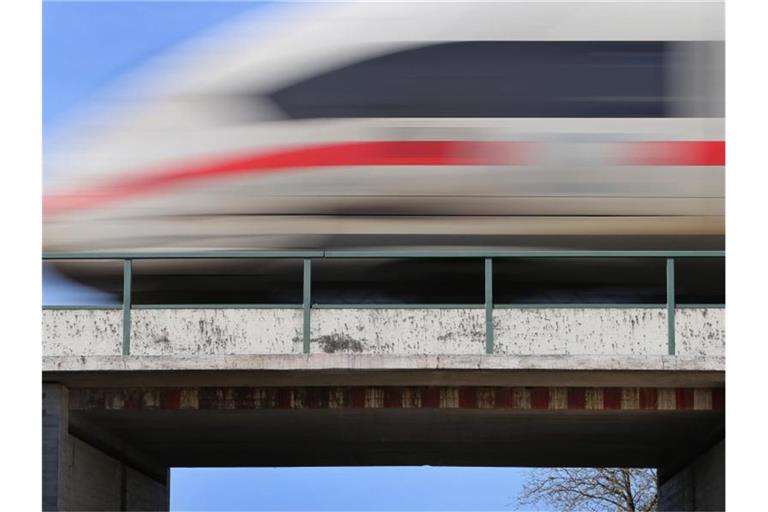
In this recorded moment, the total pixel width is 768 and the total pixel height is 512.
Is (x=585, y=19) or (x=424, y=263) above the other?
(x=585, y=19)

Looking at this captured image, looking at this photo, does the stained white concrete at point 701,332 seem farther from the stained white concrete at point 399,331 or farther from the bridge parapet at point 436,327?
the stained white concrete at point 399,331

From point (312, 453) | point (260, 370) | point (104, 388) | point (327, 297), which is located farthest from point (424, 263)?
point (312, 453)

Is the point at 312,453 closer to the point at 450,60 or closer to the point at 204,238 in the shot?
the point at 204,238

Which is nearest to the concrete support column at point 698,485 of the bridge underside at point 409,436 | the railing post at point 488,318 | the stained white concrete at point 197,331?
the bridge underside at point 409,436

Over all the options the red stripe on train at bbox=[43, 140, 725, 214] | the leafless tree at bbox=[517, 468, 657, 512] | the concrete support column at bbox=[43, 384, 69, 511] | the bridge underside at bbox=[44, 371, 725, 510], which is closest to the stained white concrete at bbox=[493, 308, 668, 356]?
the bridge underside at bbox=[44, 371, 725, 510]

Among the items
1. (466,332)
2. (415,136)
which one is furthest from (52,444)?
(415,136)

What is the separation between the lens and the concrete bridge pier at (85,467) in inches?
496

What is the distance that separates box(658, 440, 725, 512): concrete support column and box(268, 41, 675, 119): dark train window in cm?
399

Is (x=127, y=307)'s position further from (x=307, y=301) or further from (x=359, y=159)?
(x=359, y=159)

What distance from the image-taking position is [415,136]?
46.3 feet

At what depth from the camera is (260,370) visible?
39.9 ft

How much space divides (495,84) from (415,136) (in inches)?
45.7

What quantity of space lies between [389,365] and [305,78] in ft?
13.4

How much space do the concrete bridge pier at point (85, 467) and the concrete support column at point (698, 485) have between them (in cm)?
686
